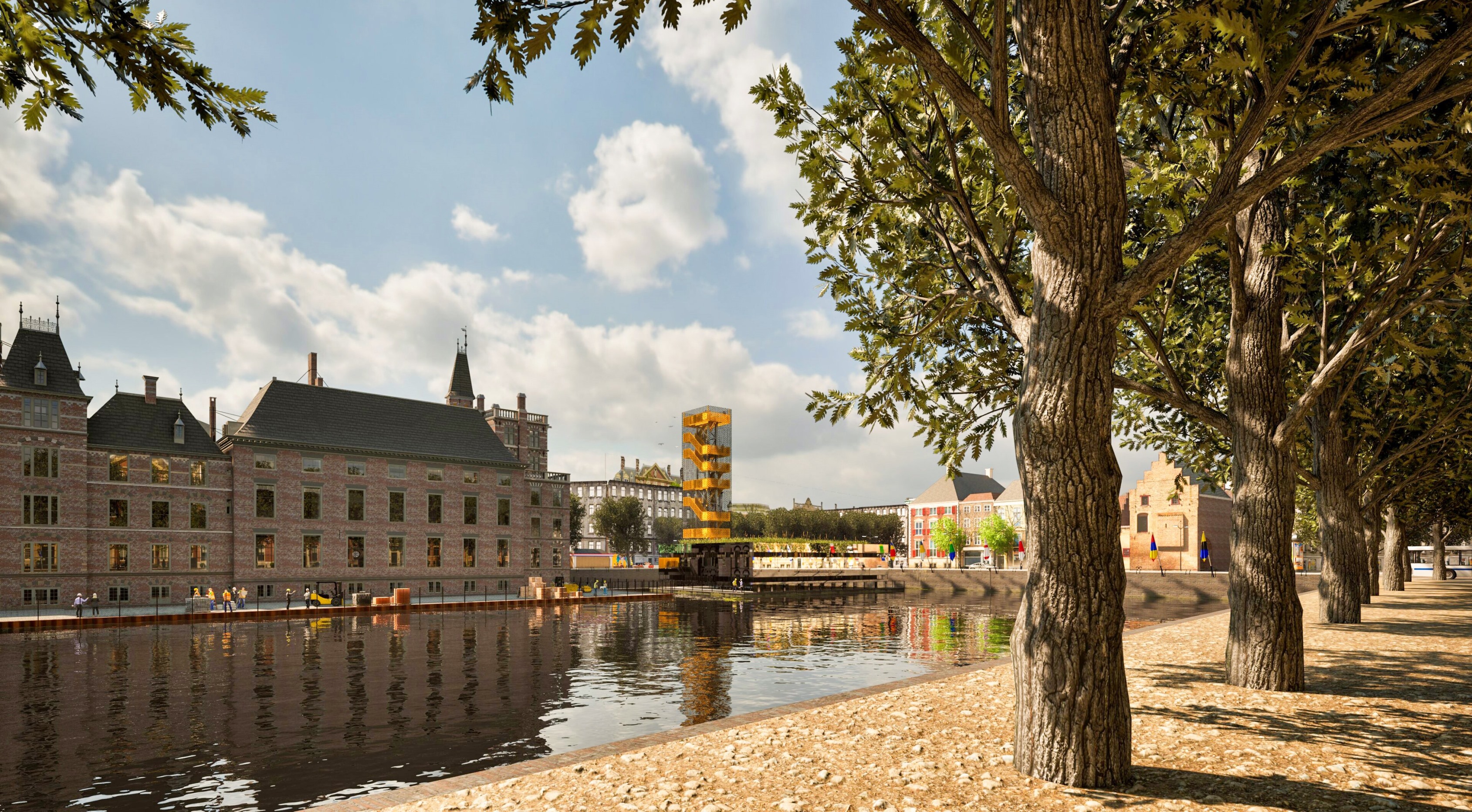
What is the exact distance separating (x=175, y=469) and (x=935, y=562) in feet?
294

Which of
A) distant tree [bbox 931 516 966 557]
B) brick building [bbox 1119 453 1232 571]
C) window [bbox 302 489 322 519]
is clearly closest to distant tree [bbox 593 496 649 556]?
distant tree [bbox 931 516 966 557]

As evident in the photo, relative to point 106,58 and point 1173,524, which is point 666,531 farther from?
point 106,58

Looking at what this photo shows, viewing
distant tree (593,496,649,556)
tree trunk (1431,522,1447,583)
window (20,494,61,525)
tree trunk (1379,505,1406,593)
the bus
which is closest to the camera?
tree trunk (1379,505,1406,593)

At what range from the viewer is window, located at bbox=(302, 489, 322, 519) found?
50.7m

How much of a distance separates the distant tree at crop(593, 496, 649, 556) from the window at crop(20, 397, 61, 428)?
2346 inches

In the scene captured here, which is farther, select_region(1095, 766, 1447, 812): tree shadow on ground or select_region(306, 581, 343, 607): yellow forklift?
select_region(306, 581, 343, 607): yellow forklift

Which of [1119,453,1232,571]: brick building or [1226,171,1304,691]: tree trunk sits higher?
[1226,171,1304,691]: tree trunk

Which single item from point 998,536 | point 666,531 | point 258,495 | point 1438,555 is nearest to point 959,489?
point 998,536

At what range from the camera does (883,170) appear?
7.61 metres

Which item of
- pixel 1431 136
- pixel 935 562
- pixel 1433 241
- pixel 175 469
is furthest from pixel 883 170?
pixel 935 562

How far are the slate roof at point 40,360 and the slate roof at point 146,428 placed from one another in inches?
26.3

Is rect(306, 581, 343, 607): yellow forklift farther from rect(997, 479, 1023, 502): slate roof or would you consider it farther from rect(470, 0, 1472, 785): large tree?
rect(997, 479, 1023, 502): slate roof

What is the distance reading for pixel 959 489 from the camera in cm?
13012

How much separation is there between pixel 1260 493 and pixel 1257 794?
5.62m
